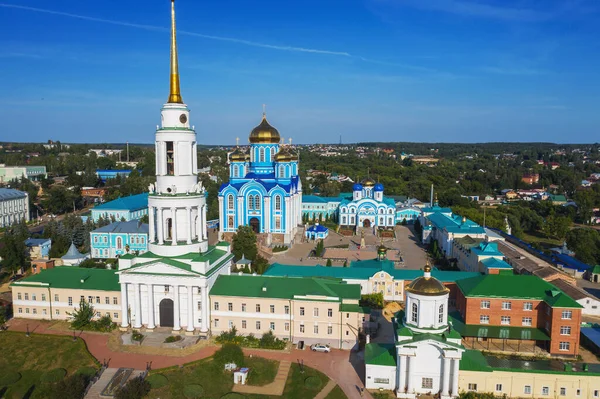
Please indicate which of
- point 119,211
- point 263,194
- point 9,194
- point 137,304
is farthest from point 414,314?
A: point 9,194

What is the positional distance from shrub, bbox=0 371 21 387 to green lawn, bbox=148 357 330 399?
239 inches

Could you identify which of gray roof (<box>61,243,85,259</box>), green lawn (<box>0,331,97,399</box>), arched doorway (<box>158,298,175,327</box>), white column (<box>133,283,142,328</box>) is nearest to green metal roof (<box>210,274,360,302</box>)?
arched doorway (<box>158,298,175,327</box>)

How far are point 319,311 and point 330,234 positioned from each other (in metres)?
32.7

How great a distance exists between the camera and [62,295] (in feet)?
88.5

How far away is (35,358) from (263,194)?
94.9ft

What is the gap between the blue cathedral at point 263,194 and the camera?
4884 centimetres

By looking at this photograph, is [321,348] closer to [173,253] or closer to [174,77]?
[173,253]

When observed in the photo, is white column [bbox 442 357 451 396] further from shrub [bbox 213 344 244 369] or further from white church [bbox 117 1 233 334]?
white church [bbox 117 1 233 334]

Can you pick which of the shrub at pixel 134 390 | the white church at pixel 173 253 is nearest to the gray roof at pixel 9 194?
the white church at pixel 173 253

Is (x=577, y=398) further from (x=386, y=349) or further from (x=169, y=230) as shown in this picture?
(x=169, y=230)

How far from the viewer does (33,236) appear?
48.2 metres

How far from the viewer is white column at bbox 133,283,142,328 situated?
25.2 metres

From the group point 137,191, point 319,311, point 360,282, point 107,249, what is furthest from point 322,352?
point 137,191

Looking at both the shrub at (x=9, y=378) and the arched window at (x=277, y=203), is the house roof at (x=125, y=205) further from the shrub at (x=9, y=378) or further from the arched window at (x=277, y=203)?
the shrub at (x=9, y=378)
